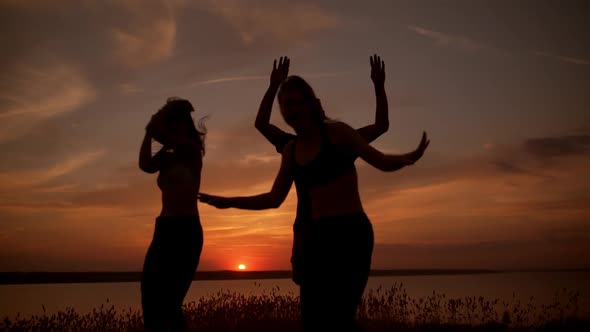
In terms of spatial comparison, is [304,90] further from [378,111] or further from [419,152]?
[378,111]

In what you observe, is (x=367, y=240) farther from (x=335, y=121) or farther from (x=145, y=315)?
(x=145, y=315)

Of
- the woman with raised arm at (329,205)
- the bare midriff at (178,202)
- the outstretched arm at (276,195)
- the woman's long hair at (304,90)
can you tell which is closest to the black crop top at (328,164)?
the woman with raised arm at (329,205)

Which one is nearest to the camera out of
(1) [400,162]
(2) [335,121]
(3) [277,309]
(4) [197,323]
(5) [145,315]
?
(1) [400,162]

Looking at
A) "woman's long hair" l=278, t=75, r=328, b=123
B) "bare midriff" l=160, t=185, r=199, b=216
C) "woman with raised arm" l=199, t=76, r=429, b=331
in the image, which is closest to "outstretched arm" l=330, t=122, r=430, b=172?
"woman with raised arm" l=199, t=76, r=429, b=331

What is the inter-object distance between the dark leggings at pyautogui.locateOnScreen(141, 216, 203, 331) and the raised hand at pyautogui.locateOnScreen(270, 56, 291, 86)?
158 centimetres

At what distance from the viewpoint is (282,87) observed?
150 inches

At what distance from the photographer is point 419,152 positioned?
131 inches

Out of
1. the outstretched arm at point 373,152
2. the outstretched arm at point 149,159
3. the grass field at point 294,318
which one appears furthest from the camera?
the grass field at point 294,318

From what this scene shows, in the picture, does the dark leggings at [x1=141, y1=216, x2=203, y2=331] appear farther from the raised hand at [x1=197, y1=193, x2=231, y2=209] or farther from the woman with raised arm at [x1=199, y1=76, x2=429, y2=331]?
the raised hand at [x1=197, y1=193, x2=231, y2=209]

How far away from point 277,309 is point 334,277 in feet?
25.3

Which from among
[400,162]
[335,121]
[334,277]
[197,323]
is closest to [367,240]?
[334,277]

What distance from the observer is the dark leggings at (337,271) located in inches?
137

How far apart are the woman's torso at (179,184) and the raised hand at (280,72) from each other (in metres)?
1.23

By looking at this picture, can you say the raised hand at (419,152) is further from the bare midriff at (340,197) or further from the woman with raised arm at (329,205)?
the bare midriff at (340,197)
